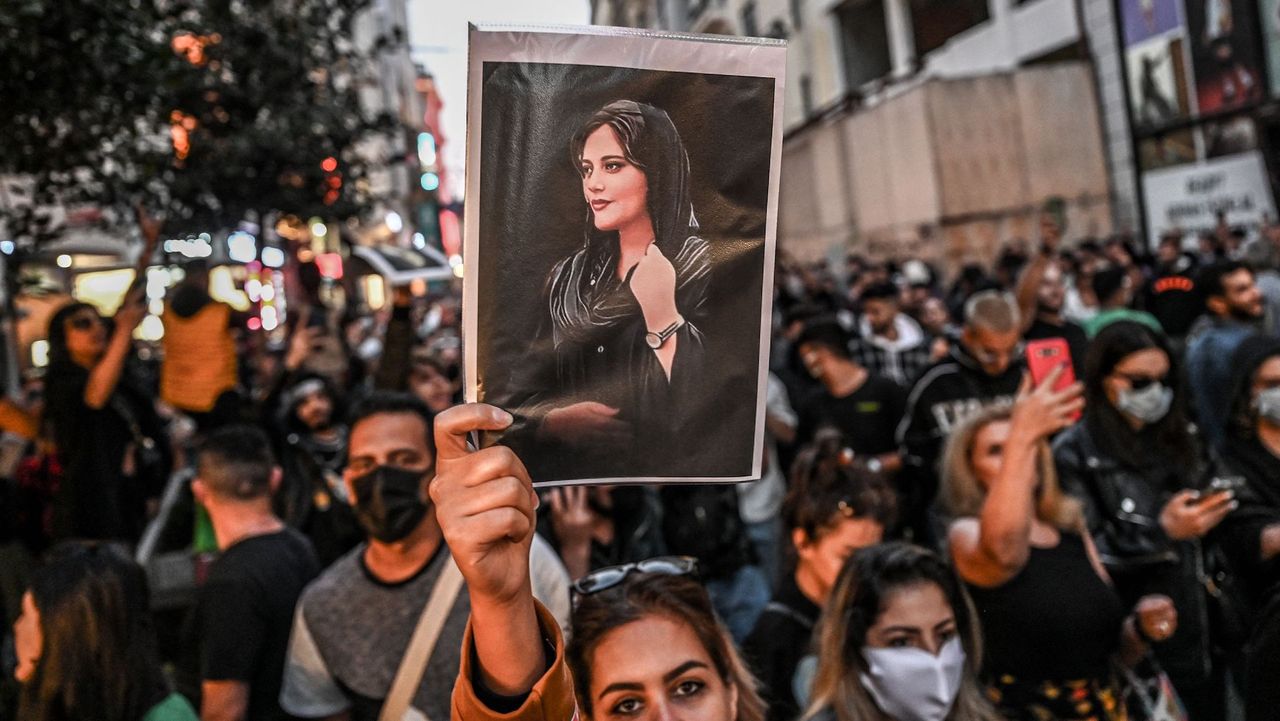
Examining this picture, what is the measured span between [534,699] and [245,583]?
2.36m

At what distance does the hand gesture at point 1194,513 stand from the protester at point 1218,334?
2798 millimetres

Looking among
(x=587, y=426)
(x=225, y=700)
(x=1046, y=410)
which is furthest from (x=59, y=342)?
(x=587, y=426)

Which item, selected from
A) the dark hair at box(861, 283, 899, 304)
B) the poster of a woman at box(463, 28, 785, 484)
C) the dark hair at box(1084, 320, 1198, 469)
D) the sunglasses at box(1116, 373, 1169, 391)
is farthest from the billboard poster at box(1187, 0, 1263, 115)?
the poster of a woman at box(463, 28, 785, 484)

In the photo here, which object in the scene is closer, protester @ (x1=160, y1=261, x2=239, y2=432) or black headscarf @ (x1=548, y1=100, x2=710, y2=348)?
black headscarf @ (x1=548, y1=100, x2=710, y2=348)

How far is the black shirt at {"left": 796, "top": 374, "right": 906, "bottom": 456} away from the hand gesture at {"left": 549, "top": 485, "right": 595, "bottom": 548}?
2.27m

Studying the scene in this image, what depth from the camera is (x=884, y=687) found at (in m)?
3.05

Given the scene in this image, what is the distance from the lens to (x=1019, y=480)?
11.0ft

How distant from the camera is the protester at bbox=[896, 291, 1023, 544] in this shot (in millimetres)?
6219

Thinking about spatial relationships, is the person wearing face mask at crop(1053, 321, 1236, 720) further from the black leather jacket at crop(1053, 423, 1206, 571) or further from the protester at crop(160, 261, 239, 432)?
the protester at crop(160, 261, 239, 432)

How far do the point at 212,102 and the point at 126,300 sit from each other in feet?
14.9

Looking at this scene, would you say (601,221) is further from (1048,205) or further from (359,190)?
(1048,205)

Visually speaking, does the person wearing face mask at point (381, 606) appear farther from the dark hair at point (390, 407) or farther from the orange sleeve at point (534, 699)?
the orange sleeve at point (534, 699)

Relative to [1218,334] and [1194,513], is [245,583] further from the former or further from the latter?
[1218,334]

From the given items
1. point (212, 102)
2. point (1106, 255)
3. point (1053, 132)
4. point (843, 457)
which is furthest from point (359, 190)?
point (1053, 132)
